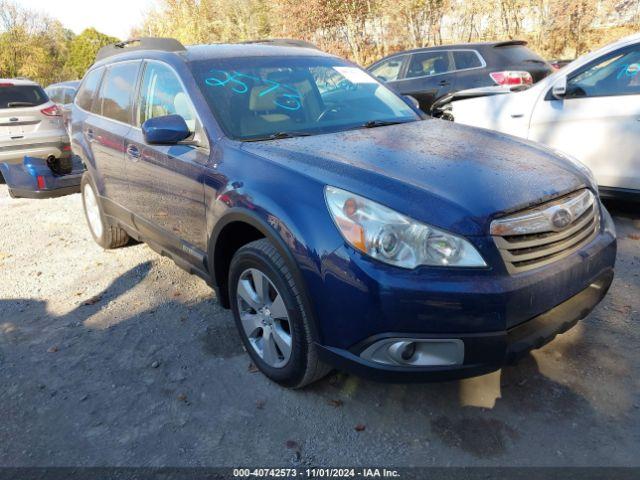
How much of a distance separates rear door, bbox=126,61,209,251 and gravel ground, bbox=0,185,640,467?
67 cm

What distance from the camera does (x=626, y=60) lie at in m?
4.73

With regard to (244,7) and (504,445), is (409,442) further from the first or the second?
(244,7)

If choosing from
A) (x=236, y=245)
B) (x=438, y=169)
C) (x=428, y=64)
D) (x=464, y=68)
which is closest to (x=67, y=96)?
(x=428, y=64)

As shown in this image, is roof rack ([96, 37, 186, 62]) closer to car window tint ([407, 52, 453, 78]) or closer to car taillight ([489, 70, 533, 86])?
car taillight ([489, 70, 533, 86])

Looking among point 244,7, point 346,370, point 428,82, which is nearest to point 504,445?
point 346,370

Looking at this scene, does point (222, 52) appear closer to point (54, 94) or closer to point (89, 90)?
point (89, 90)

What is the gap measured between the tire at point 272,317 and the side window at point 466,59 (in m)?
7.11

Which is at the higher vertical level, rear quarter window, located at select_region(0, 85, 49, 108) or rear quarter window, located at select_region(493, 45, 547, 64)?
rear quarter window, located at select_region(0, 85, 49, 108)

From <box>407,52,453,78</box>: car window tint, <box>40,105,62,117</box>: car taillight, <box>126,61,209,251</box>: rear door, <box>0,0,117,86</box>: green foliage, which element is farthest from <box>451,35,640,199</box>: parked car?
<box>0,0,117,86</box>: green foliage

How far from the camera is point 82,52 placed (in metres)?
34.4

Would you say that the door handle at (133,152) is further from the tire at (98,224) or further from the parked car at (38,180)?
the parked car at (38,180)

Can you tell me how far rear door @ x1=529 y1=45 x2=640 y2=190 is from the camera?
460cm

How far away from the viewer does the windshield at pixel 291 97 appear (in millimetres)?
3207

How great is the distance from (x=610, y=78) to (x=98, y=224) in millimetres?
5048
